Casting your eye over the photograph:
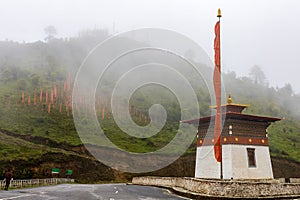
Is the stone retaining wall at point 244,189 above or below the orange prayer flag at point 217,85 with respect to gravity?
below

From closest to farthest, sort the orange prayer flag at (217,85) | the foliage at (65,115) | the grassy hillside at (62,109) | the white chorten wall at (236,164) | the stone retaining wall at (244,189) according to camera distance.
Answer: the stone retaining wall at (244,189)
the orange prayer flag at (217,85)
the white chorten wall at (236,164)
the grassy hillside at (62,109)
the foliage at (65,115)

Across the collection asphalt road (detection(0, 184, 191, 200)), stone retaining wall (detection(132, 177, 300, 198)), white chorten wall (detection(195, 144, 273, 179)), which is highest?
white chorten wall (detection(195, 144, 273, 179))

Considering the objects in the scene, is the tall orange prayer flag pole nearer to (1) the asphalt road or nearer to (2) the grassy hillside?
(1) the asphalt road

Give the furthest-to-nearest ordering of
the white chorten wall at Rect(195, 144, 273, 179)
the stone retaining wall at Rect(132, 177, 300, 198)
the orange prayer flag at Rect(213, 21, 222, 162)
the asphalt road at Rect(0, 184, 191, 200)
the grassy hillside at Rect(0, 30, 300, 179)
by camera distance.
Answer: the grassy hillside at Rect(0, 30, 300, 179), the white chorten wall at Rect(195, 144, 273, 179), the orange prayer flag at Rect(213, 21, 222, 162), the stone retaining wall at Rect(132, 177, 300, 198), the asphalt road at Rect(0, 184, 191, 200)

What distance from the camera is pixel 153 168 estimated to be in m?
58.9

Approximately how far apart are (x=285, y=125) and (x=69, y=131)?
61.2 metres

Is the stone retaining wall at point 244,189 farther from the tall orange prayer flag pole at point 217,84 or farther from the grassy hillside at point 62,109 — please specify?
the grassy hillside at point 62,109

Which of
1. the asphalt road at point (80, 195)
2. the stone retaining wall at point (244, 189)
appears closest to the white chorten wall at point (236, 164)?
the asphalt road at point (80, 195)

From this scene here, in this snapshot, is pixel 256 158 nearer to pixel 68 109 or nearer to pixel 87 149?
pixel 87 149

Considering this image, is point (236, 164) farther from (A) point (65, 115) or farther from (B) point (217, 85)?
(A) point (65, 115)

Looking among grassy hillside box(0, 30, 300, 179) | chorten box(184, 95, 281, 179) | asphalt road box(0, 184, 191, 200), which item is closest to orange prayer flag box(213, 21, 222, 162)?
asphalt road box(0, 184, 191, 200)

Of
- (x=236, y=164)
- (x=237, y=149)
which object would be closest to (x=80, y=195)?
(x=236, y=164)

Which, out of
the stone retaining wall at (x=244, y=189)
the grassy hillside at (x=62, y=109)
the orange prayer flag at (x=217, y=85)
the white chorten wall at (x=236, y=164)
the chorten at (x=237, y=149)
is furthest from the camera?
the grassy hillside at (x=62, y=109)

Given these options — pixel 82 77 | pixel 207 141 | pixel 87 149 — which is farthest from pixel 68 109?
pixel 207 141
